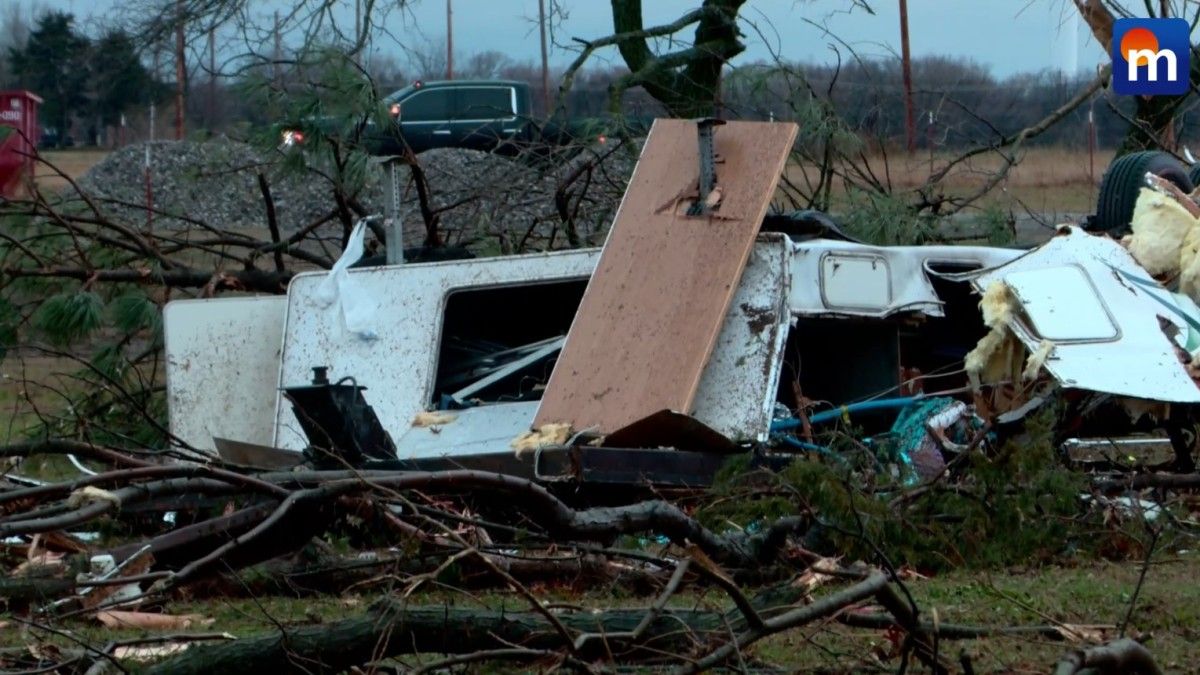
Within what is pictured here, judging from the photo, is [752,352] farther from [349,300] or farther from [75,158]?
[75,158]

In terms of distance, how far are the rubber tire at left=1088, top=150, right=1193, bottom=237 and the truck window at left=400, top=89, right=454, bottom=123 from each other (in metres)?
12.2

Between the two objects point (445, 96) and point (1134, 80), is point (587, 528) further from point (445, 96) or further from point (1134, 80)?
point (445, 96)

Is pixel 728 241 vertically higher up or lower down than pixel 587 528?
higher up

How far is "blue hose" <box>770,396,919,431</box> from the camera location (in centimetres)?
598

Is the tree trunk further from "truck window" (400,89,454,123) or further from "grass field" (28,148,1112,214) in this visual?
"truck window" (400,89,454,123)

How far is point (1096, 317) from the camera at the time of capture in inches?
237

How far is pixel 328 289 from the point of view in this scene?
6.91 meters

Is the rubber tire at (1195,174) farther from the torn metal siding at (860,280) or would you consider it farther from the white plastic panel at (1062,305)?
the torn metal siding at (860,280)

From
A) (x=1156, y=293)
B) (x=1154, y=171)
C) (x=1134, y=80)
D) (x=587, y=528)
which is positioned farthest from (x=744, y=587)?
(x=1134, y=80)

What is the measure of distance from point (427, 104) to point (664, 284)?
1360 centimetres

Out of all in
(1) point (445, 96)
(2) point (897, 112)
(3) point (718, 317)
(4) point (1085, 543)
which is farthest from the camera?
(1) point (445, 96)

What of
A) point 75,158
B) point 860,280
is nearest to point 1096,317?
point 860,280

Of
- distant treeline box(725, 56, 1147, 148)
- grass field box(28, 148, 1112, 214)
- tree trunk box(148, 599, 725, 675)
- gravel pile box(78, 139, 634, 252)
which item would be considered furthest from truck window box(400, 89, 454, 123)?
tree trunk box(148, 599, 725, 675)

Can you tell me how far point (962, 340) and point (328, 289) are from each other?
2812 mm
